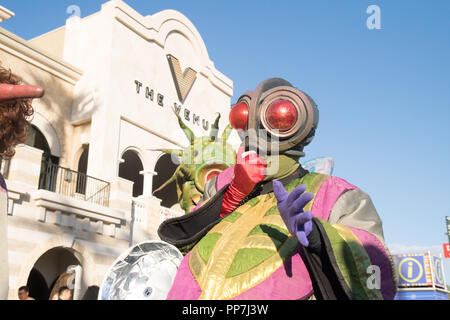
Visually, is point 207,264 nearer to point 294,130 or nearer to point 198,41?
point 294,130

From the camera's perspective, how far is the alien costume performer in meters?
2.44

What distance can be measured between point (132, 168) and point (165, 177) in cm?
153

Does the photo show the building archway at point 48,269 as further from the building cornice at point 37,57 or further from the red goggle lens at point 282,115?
the red goggle lens at point 282,115

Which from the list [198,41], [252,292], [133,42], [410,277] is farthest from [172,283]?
[198,41]

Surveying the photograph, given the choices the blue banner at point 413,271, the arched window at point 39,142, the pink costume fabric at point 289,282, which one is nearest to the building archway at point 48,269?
the arched window at point 39,142

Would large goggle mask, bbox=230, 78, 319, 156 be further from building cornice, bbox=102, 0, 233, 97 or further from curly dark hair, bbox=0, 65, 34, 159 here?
building cornice, bbox=102, 0, 233, 97

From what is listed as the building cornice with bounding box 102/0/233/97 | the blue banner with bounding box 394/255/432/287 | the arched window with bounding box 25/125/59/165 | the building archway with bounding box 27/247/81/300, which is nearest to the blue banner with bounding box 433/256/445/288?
the blue banner with bounding box 394/255/432/287

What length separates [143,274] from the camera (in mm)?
2865

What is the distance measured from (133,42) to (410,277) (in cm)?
1178

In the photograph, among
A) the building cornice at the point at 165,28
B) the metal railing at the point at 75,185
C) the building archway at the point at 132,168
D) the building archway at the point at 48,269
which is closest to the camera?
the metal railing at the point at 75,185

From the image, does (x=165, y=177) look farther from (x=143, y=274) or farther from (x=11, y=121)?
(x=11, y=121)

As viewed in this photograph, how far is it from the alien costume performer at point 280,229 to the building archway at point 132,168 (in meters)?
15.5

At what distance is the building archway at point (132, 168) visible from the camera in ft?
61.7

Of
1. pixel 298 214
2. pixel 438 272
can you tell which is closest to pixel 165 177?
pixel 438 272
